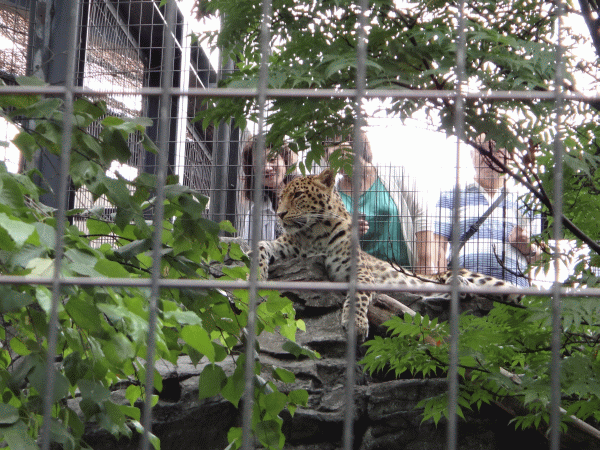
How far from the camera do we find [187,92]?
1.08 meters

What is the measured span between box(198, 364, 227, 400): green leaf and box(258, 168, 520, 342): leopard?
313 cm

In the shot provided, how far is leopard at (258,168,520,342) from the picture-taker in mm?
5039

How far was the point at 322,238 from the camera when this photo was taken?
522 cm

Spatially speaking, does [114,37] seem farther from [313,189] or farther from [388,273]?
[388,273]

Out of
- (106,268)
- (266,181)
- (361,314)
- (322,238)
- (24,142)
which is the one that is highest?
(266,181)

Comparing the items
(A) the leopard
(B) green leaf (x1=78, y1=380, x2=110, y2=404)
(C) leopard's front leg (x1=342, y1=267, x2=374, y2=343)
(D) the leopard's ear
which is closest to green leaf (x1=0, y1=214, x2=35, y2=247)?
(B) green leaf (x1=78, y1=380, x2=110, y2=404)

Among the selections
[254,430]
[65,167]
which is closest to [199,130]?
[254,430]

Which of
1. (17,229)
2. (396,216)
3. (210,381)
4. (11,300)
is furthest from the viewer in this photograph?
(396,216)

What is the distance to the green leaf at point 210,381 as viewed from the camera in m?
1.74

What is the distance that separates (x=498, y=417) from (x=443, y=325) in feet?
5.65

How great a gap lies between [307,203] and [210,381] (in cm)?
347

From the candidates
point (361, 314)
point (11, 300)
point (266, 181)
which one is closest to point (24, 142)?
point (11, 300)

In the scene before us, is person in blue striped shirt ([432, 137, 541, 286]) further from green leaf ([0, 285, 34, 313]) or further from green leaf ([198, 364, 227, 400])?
green leaf ([0, 285, 34, 313])

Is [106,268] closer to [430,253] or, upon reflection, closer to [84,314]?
[84,314]
